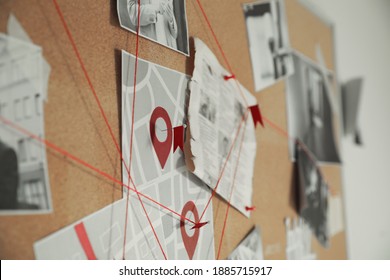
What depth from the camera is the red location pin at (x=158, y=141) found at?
1.72 feet

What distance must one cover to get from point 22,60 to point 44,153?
0.09m

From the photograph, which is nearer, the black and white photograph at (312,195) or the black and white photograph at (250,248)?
the black and white photograph at (250,248)

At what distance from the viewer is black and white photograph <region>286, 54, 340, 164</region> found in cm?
92

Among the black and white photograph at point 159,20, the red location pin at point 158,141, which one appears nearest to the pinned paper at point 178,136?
the red location pin at point 158,141

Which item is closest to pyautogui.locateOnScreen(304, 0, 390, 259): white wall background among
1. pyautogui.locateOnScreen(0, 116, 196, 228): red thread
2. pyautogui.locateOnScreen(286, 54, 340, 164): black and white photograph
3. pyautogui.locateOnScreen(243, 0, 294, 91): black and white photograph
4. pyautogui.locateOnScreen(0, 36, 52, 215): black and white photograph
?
pyautogui.locateOnScreen(286, 54, 340, 164): black and white photograph

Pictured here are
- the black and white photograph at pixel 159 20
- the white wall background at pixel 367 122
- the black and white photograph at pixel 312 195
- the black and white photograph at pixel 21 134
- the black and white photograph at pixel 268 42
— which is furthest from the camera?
the white wall background at pixel 367 122

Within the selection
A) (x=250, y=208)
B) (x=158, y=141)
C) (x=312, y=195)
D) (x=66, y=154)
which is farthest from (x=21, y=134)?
(x=312, y=195)

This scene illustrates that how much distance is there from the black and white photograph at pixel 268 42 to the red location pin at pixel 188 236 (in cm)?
29

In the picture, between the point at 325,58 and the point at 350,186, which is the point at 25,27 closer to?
the point at 325,58

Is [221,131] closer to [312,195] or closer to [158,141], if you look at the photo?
[158,141]

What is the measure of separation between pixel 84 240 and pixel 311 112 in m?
0.69

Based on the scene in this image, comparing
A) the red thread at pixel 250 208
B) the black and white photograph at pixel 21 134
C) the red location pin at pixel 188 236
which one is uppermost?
the black and white photograph at pixel 21 134

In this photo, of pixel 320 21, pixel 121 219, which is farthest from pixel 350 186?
pixel 121 219

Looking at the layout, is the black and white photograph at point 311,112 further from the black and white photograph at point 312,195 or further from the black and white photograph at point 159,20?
the black and white photograph at point 159,20
